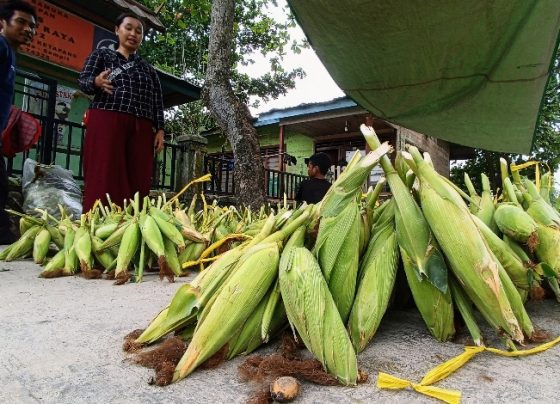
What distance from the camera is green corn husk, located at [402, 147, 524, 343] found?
3.26 feet

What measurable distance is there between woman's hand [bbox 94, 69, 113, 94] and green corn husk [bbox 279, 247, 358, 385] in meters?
2.80

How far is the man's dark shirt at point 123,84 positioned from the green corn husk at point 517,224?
117 inches

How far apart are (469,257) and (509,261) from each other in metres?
0.31

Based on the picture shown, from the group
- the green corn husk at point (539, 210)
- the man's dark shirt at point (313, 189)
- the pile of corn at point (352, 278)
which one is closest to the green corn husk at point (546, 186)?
the green corn husk at point (539, 210)

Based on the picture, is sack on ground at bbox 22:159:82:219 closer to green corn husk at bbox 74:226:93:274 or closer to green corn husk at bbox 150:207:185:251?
green corn husk at bbox 74:226:93:274

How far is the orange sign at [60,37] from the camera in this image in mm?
6086

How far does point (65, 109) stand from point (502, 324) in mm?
8355

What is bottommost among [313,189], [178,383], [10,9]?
[178,383]

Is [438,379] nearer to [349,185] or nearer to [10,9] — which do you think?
[349,185]

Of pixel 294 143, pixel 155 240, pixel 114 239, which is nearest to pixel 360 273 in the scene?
pixel 155 240

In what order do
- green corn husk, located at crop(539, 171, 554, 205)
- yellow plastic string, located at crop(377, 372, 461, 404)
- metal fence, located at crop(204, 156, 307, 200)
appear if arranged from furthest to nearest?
1. metal fence, located at crop(204, 156, 307, 200)
2. green corn husk, located at crop(539, 171, 554, 205)
3. yellow plastic string, located at crop(377, 372, 461, 404)

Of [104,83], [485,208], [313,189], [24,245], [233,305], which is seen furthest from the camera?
[313,189]

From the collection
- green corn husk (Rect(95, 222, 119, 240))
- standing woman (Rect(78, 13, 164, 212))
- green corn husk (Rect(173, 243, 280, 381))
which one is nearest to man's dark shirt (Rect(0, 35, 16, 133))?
standing woman (Rect(78, 13, 164, 212))

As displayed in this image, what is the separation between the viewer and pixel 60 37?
6332 millimetres
